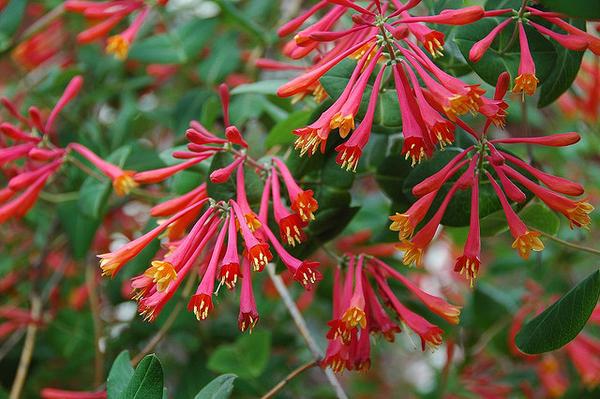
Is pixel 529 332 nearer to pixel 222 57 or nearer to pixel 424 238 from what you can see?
pixel 424 238

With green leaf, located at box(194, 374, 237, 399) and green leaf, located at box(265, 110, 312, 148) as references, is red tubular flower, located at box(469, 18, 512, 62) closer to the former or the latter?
green leaf, located at box(265, 110, 312, 148)

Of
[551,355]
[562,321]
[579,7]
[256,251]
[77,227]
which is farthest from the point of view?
[551,355]

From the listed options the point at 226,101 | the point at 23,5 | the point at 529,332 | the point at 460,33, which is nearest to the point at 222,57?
the point at 23,5

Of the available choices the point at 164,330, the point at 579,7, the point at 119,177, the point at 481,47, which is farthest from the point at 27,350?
the point at 579,7

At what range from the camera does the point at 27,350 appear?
144 cm

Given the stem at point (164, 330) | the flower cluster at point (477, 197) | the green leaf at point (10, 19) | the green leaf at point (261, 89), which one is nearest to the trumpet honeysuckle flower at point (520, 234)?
the flower cluster at point (477, 197)

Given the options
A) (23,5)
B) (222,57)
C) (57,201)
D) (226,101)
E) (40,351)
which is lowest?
(40,351)

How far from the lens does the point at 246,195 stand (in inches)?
37.1

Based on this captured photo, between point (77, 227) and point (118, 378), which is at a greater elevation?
point (118, 378)

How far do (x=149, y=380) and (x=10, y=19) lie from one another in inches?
42.1

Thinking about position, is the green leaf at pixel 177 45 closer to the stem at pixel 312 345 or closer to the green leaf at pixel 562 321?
the stem at pixel 312 345

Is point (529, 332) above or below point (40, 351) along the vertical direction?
above

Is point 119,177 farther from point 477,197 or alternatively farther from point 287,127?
point 477,197

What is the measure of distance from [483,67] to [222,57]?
90 cm
